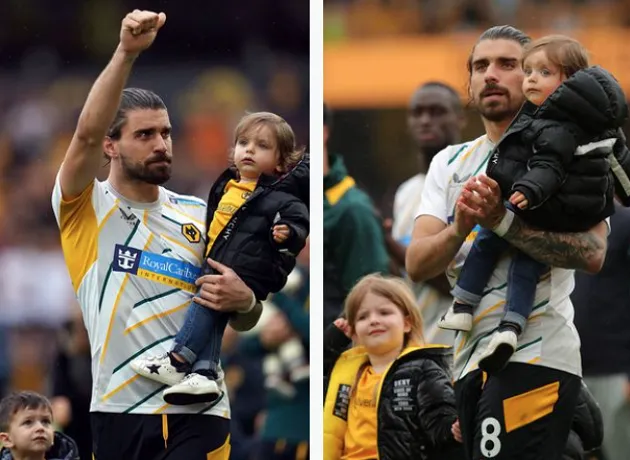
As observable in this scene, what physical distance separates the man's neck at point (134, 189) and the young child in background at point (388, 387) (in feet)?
2.49

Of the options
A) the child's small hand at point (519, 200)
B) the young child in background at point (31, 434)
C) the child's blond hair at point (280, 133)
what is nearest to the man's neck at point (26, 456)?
the young child in background at point (31, 434)

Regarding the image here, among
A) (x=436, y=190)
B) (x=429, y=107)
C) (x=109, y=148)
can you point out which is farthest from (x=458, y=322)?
(x=109, y=148)

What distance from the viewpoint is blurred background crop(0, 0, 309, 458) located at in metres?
4.68

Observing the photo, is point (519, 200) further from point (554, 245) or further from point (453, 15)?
point (453, 15)

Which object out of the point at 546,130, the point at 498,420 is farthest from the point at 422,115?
the point at 498,420

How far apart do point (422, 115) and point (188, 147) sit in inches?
31.3

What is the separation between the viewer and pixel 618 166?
4246 mm

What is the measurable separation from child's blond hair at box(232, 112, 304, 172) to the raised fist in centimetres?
50

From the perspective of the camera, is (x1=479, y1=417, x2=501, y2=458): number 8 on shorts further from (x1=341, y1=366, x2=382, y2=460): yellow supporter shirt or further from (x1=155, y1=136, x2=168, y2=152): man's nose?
(x1=155, y1=136, x2=168, y2=152): man's nose

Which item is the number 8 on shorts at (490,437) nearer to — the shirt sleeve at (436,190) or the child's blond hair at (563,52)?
the shirt sleeve at (436,190)

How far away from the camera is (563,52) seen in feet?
14.1

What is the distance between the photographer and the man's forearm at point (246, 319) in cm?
449

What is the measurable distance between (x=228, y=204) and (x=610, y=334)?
1298 mm

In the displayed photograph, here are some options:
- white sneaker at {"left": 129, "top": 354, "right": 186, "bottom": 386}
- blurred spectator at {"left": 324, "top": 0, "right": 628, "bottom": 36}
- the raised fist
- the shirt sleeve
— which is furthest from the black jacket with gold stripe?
the raised fist
